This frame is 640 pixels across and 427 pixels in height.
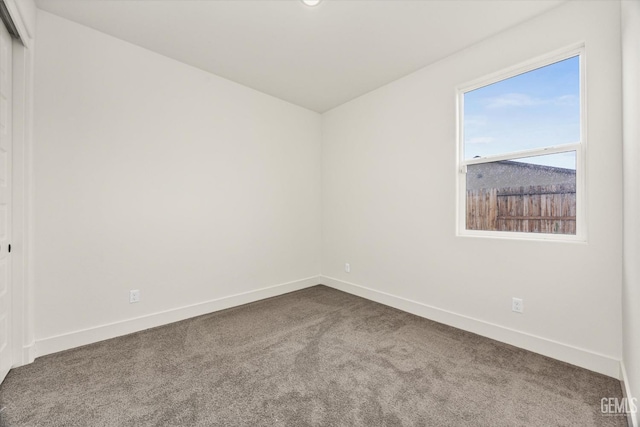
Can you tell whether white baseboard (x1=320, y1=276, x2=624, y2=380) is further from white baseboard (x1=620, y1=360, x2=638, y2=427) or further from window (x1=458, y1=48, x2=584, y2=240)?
window (x1=458, y1=48, x2=584, y2=240)

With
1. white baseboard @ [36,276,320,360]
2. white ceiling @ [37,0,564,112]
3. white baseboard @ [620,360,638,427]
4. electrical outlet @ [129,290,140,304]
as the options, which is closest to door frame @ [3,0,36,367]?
white baseboard @ [36,276,320,360]

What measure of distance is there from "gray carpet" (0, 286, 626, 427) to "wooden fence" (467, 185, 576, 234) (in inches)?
41.2

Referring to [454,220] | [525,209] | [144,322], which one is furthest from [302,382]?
[525,209]

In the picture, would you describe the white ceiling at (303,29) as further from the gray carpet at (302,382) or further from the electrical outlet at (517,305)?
the gray carpet at (302,382)

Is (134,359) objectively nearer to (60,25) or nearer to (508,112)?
(60,25)

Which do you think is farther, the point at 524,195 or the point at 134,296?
the point at 134,296

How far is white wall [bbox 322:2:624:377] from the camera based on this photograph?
1.94m

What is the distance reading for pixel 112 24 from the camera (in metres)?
2.34

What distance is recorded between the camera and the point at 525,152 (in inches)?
93.0

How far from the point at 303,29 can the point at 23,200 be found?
2.61m

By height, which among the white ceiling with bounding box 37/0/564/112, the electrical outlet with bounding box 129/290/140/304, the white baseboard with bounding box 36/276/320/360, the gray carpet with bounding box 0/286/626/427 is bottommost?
the gray carpet with bounding box 0/286/626/427

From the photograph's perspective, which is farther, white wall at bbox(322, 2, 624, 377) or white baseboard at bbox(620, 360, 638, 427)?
white wall at bbox(322, 2, 624, 377)

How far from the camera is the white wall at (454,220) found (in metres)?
1.94

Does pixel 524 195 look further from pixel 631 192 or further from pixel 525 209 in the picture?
pixel 631 192
